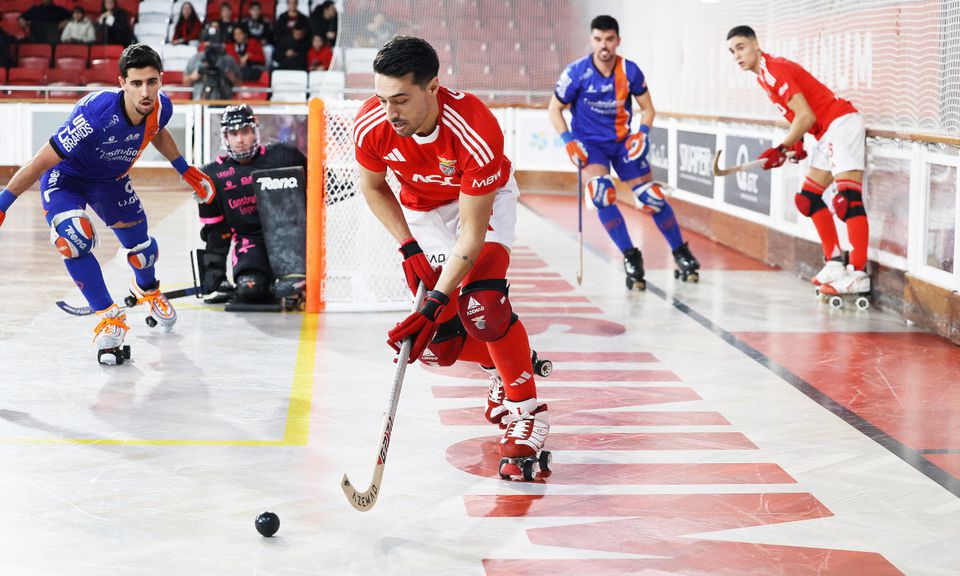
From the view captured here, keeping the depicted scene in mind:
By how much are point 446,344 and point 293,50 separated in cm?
1282

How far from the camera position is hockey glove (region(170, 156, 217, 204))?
5.71 m

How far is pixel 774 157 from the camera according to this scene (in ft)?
23.7

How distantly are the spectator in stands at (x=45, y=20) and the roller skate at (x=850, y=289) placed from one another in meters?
12.8

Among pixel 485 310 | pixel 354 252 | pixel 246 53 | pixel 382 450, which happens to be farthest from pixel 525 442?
pixel 246 53

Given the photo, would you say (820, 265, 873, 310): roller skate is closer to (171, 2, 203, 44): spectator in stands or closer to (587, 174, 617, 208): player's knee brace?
(587, 174, 617, 208): player's knee brace

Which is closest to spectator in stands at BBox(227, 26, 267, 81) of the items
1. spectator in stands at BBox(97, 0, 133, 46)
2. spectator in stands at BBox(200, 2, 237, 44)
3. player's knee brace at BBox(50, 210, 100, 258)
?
spectator in stands at BBox(200, 2, 237, 44)

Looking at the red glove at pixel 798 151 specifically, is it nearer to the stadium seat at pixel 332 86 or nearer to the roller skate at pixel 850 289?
the roller skate at pixel 850 289

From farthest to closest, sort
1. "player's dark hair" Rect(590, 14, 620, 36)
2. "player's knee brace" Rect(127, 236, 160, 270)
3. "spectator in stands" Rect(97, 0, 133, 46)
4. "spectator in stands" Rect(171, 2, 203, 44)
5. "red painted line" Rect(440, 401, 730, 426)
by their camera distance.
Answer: "spectator in stands" Rect(171, 2, 203, 44)
"spectator in stands" Rect(97, 0, 133, 46)
"player's dark hair" Rect(590, 14, 620, 36)
"player's knee brace" Rect(127, 236, 160, 270)
"red painted line" Rect(440, 401, 730, 426)

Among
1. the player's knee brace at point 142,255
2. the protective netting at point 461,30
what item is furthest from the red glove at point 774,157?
the protective netting at point 461,30

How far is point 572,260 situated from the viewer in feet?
29.2

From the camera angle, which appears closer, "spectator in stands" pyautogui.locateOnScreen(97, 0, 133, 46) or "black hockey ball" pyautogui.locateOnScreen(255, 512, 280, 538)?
"black hockey ball" pyautogui.locateOnScreen(255, 512, 280, 538)

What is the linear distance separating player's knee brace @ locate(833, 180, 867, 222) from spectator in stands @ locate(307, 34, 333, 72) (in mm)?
10245

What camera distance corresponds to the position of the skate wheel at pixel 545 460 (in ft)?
12.3

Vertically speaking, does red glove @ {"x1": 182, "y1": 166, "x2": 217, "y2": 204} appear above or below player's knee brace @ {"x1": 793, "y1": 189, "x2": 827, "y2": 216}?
above
